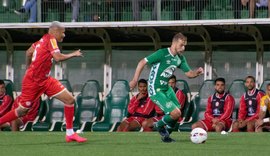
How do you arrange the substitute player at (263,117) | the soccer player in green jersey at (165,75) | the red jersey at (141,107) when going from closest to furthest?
1. the soccer player in green jersey at (165,75)
2. the substitute player at (263,117)
3. the red jersey at (141,107)

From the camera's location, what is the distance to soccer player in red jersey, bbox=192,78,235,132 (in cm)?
2309

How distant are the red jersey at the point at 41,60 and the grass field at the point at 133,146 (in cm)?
116

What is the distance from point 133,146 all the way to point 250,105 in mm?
7249

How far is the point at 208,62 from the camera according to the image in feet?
85.9

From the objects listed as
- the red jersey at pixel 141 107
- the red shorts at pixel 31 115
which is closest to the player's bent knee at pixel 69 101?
the red jersey at pixel 141 107

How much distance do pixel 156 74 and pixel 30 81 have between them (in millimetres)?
2162

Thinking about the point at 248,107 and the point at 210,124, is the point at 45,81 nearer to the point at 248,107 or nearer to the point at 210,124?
the point at 210,124

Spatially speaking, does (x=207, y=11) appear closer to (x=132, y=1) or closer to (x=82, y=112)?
(x=132, y=1)

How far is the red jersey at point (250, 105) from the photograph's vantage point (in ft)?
76.2

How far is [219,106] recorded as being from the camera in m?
23.4

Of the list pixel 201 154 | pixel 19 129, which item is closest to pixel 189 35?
pixel 19 129

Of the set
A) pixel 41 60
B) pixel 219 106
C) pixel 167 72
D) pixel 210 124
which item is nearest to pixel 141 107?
pixel 210 124

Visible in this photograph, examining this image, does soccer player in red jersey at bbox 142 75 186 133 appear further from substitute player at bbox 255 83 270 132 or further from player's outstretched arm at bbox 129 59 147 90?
player's outstretched arm at bbox 129 59 147 90

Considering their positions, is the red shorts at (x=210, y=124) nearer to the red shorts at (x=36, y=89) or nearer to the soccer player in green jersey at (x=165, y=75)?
the soccer player in green jersey at (x=165, y=75)
